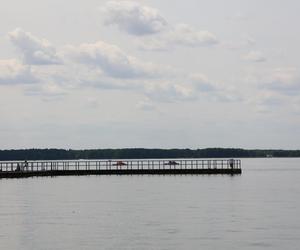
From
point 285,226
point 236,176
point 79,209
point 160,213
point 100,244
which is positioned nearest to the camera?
point 100,244

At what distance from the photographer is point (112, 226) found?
61.1 m

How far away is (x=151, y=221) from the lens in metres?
64.4

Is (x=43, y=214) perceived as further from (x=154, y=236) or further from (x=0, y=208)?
(x=154, y=236)

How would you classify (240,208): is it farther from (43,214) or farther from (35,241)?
(35,241)

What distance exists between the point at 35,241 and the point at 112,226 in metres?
9.41

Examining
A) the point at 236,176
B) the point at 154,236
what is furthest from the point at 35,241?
the point at 236,176

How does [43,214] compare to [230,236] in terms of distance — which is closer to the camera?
[230,236]

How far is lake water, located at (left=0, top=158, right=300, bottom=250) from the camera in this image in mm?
51969

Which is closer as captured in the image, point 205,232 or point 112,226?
point 205,232

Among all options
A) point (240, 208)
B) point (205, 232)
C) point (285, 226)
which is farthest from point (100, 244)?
point (240, 208)

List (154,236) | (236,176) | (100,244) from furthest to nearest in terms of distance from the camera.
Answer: (236,176)
(154,236)
(100,244)

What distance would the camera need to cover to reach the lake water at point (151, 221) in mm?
51969

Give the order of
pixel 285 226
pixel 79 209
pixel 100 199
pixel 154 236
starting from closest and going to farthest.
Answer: pixel 154 236, pixel 285 226, pixel 79 209, pixel 100 199

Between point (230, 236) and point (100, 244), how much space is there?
9.65 meters
